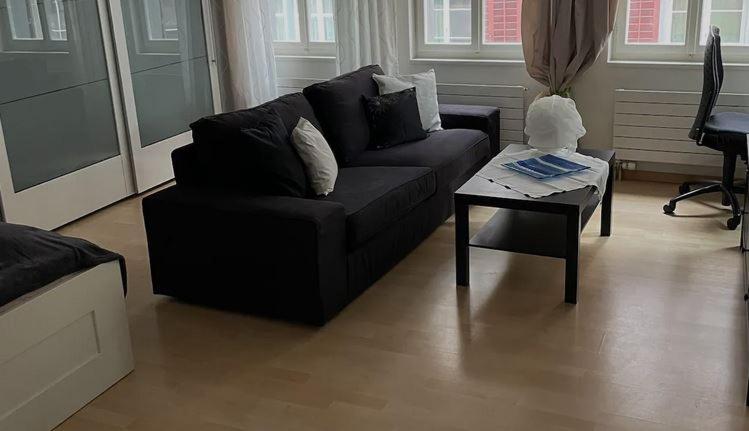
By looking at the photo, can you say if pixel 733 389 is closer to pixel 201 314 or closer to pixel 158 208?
pixel 201 314

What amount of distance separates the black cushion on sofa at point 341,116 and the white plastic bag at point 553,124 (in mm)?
985

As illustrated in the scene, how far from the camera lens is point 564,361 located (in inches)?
128

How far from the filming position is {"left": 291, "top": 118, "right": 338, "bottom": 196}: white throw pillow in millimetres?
3895

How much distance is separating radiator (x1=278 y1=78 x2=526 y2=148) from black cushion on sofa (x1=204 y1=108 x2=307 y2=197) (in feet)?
7.45

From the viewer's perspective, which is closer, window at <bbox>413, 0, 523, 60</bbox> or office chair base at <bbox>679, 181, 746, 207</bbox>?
office chair base at <bbox>679, 181, 746, 207</bbox>

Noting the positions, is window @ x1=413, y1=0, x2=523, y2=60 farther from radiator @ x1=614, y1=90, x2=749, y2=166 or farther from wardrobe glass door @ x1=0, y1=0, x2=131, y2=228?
wardrobe glass door @ x1=0, y1=0, x2=131, y2=228

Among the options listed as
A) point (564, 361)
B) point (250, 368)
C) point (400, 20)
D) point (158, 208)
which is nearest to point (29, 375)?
point (250, 368)

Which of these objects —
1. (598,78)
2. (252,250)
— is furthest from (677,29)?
(252,250)

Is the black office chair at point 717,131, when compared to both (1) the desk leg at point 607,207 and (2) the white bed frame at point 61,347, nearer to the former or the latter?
(1) the desk leg at point 607,207

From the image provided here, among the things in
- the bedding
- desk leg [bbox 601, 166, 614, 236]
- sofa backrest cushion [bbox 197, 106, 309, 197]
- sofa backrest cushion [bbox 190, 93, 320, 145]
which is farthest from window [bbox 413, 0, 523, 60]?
the bedding

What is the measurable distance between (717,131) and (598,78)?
108cm

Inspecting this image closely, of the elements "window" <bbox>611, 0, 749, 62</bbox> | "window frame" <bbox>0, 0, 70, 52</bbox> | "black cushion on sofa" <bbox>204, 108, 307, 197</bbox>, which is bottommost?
"black cushion on sofa" <bbox>204, 108, 307, 197</bbox>

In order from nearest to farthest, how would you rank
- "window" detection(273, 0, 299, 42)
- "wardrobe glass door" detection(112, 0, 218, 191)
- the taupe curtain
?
the taupe curtain
"wardrobe glass door" detection(112, 0, 218, 191)
"window" detection(273, 0, 299, 42)

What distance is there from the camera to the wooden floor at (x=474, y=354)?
2912 millimetres
